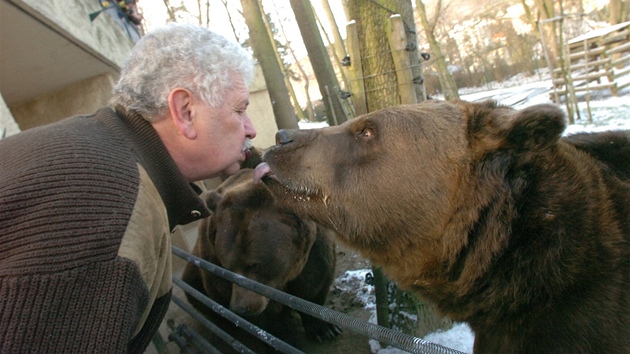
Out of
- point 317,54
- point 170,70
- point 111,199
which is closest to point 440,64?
point 317,54

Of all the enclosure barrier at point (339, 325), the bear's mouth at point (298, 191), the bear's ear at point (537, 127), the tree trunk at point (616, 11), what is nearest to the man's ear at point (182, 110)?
the bear's mouth at point (298, 191)

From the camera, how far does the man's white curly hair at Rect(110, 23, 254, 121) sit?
2.02 metres

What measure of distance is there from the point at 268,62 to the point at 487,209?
7797 mm

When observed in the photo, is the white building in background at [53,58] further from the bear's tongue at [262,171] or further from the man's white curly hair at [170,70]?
the bear's tongue at [262,171]

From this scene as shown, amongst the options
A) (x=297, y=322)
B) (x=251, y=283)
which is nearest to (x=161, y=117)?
(x=251, y=283)

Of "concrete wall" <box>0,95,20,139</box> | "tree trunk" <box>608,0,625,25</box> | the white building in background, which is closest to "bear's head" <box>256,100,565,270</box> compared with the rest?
"concrete wall" <box>0,95,20,139</box>

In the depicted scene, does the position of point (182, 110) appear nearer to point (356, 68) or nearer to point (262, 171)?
point (262, 171)

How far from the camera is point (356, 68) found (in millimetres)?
3875

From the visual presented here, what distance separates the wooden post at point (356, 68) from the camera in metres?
3.83

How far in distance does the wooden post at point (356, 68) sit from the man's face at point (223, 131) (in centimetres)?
177

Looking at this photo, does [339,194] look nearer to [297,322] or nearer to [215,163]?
[215,163]

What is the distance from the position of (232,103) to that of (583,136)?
2.03m

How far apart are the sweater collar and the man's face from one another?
0.77 ft

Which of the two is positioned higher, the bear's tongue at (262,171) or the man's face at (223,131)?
the man's face at (223,131)
